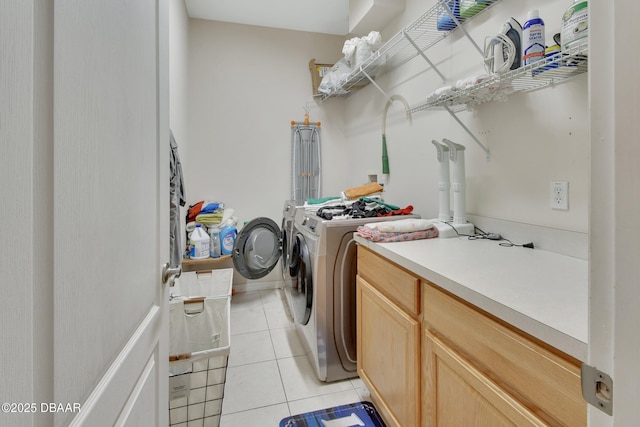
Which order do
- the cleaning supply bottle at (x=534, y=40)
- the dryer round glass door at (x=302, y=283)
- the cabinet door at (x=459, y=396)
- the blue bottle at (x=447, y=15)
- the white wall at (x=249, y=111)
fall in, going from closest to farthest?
the cabinet door at (x=459, y=396), the cleaning supply bottle at (x=534, y=40), the blue bottle at (x=447, y=15), the dryer round glass door at (x=302, y=283), the white wall at (x=249, y=111)

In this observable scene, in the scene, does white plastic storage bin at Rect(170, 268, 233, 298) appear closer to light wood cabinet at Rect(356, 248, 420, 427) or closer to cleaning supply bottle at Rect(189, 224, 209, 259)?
cleaning supply bottle at Rect(189, 224, 209, 259)

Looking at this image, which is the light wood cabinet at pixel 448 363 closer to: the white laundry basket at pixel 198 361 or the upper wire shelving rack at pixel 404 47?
the white laundry basket at pixel 198 361

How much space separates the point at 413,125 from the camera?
86.5 inches

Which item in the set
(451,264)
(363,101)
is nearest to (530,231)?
(451,264)

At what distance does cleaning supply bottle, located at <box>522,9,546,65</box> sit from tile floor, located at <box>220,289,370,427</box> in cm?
183

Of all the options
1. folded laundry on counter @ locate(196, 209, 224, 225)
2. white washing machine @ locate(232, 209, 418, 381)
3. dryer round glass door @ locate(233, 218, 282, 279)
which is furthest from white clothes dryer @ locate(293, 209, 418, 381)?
folded laundry on counter @ locate(196, 209, 224, 225)

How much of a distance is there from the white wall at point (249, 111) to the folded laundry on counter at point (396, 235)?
2.11 meters

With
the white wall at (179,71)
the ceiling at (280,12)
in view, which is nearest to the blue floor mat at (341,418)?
the white wall at (179,71)

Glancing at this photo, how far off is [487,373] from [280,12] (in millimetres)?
3387

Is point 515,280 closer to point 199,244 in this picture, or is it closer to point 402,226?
point 402,226

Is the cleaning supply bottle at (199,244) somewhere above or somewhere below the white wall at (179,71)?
below

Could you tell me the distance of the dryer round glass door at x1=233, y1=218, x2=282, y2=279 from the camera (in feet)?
8.67

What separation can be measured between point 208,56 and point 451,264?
3.24 metres

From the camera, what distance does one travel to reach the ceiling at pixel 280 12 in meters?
2.81
